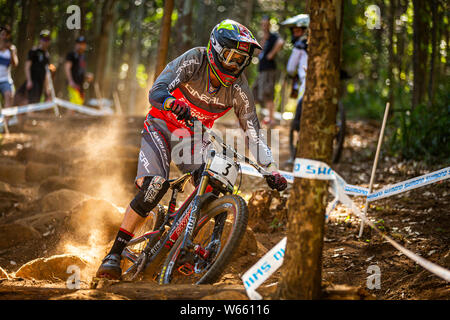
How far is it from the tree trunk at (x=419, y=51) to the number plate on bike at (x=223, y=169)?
601 cm

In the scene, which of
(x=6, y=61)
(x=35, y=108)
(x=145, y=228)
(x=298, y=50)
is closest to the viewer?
(x=145, y=228)

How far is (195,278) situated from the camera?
4441 mm

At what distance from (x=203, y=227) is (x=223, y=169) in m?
0.56

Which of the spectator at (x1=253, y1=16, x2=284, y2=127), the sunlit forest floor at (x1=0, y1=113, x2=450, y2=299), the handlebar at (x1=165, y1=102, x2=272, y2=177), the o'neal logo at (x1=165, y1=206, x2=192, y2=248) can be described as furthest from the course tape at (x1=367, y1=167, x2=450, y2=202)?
the spectator at (x1=253, y1=16, x2=284, y2=127)

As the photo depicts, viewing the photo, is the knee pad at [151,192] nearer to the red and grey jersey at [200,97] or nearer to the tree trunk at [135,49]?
the red and grey jersey at [200,97]

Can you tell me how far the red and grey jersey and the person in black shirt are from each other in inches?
343

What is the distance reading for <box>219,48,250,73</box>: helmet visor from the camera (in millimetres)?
4262

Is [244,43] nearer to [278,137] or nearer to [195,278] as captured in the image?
[195,278]

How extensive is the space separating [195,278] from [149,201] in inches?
30.9

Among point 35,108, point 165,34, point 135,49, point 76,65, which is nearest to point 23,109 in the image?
point 35,108

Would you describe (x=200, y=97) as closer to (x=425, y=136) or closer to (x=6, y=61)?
(x=425, y=136)

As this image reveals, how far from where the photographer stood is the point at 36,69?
40.9 ft
